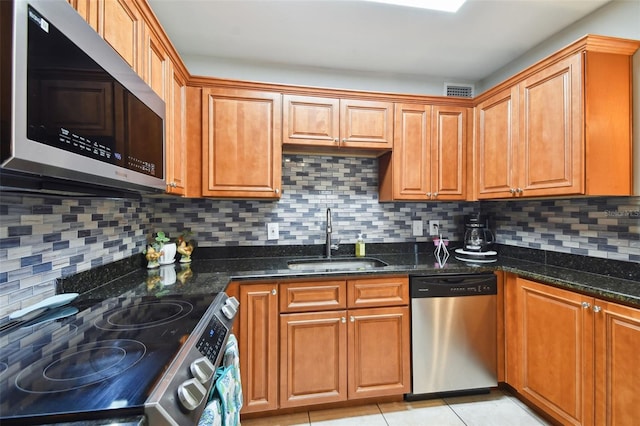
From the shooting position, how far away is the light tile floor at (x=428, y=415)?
1.73 m

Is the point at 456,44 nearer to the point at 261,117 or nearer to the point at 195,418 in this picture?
the point at 261,117

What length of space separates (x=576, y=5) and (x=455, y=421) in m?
2.60

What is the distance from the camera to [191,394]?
0.67m

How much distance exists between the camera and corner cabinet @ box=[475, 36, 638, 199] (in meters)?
1.55

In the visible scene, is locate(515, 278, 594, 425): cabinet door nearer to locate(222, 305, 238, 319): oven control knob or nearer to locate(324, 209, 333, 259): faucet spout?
locate(324, 209, 333, 259): faucet spout

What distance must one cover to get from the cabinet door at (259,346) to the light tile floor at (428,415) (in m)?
0.16

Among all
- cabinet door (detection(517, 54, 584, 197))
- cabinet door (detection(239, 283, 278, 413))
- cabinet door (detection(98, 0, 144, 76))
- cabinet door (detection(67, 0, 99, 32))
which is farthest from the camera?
cabinet door (detection(239, 283, 278, 413))

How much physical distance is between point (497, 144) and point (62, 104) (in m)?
2.40

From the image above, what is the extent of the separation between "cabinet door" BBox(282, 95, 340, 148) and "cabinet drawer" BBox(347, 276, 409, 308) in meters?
1.01

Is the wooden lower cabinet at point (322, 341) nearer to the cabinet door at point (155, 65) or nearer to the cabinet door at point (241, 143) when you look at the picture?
the cabinet door at point (241, 143)

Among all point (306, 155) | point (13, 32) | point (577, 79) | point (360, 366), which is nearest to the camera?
point (13, 32)

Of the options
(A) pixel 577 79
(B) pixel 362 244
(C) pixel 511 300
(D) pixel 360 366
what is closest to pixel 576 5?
(A) pixel 577 79

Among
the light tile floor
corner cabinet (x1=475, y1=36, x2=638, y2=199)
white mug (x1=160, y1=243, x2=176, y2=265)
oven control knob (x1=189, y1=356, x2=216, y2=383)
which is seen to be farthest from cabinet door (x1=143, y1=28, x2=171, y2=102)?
corner cabinet (x1=475, y1=36, x2=638, y2=199)

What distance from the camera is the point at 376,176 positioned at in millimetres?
2506
